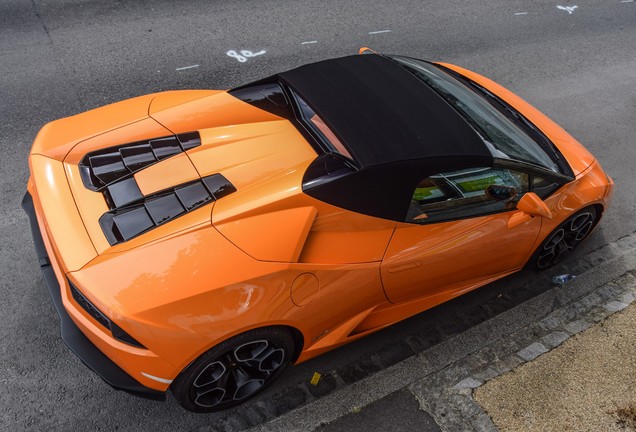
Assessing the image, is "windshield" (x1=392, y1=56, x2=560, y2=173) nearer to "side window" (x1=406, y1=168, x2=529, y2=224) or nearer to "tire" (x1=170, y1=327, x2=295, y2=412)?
"side window" (x1=406, y1=168, x2=529, y2=224)

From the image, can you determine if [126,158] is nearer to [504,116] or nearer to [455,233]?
[455,233]

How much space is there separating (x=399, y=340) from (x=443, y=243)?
865 millimetres

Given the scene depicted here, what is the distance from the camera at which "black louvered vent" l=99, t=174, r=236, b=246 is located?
3148 millimetres

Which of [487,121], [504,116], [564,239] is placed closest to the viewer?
[487,121]

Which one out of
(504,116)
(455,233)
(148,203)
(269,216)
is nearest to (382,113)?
(455,233)

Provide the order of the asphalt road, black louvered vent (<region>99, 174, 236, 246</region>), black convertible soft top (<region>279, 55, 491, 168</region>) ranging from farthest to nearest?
1. the asphalt road
2. black convertible soft top (<region>279, 55, 491, 168</region>)
3. black louvered vent (<region>99, 174, 236, 246</region>)

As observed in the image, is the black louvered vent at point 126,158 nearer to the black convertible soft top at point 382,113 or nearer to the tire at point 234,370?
the black convertible soft top at point 382,113

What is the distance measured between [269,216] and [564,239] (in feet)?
8.74

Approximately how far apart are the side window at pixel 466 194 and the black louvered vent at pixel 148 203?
116cm

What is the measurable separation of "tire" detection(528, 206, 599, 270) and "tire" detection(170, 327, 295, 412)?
2235 mm

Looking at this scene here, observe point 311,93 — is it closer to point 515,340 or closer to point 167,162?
point 167,162

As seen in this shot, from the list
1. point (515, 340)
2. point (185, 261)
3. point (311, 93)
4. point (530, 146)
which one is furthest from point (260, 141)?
point (515, 340)

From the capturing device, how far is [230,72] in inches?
271

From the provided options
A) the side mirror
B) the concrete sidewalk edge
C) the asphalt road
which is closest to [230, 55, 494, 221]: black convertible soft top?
the side mirror
